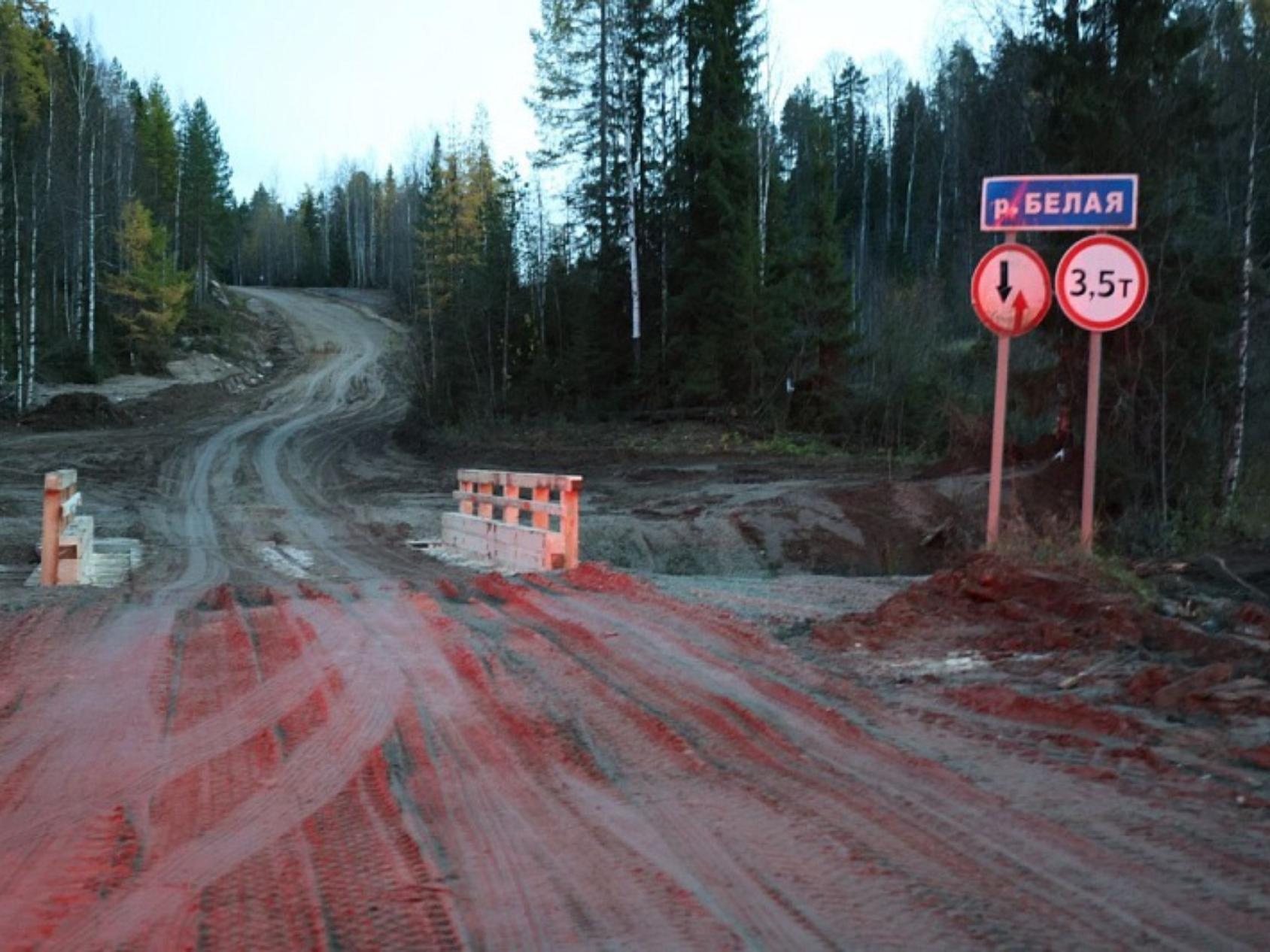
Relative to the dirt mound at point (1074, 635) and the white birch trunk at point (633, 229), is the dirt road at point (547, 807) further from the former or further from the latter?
the white birch trunk at point (633, 229)

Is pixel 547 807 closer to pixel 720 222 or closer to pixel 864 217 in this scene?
pixel 720 222

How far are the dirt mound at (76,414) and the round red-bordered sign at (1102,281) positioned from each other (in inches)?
1385

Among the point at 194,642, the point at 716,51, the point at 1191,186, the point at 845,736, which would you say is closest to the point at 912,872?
the point at 845,736

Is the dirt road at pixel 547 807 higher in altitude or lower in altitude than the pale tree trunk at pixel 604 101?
lower

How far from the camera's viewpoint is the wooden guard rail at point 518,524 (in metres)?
12.8

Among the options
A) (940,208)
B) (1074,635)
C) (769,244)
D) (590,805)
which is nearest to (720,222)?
(769,244)

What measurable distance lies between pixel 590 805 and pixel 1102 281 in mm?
6844

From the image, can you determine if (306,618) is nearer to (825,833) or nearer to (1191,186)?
(825,833)

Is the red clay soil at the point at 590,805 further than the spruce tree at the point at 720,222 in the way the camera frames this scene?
No

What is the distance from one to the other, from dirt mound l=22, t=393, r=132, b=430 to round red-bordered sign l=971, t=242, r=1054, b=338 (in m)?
34.6

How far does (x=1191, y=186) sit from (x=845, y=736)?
16.0 metres

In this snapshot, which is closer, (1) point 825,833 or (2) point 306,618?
(1) point 825,833

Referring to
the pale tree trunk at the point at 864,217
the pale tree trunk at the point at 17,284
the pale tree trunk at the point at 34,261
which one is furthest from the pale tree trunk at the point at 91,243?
the pale tree trunk at the point at 864,217

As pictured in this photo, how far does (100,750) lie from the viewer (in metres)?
5.58
